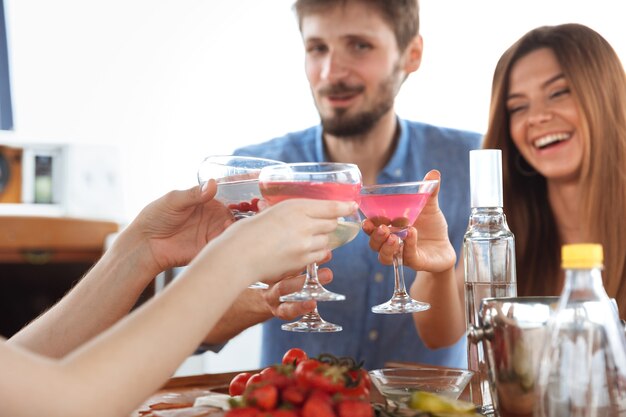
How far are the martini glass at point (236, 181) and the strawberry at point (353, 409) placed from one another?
66 cm

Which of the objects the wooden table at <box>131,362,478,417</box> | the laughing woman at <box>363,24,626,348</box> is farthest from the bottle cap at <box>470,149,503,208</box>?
the laughing woman at <box>363,24,626,348</box>

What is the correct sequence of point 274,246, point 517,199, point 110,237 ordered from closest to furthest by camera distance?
point 274,246 < point 517,199 < point 110,237

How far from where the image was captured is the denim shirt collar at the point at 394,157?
10.8 ft

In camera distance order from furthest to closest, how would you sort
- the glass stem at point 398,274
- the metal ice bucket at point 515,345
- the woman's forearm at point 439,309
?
the woman's forearm at point 439,309 → the glass stem at point 398,274 → the metal ice bucket at point 515,345

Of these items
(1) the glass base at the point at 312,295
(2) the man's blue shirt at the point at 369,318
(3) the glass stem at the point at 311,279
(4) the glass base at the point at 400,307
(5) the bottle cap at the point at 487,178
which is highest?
(5) the bottle cap at the point at 487,178

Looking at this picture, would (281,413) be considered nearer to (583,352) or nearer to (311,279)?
(583,352)

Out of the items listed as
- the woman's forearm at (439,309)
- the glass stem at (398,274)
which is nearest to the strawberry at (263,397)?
the glass stem at (398,274)

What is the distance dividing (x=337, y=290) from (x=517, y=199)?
0.75 m

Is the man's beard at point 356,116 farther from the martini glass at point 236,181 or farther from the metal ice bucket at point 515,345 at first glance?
the metal ice bucket at point 515,345

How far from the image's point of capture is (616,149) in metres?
2.65

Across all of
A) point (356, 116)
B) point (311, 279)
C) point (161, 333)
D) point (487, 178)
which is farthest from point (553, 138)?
point (161, 333)

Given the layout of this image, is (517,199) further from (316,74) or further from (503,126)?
(316,74)

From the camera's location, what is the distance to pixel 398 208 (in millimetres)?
1760

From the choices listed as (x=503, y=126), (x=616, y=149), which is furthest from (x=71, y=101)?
(x=616, y=149)
